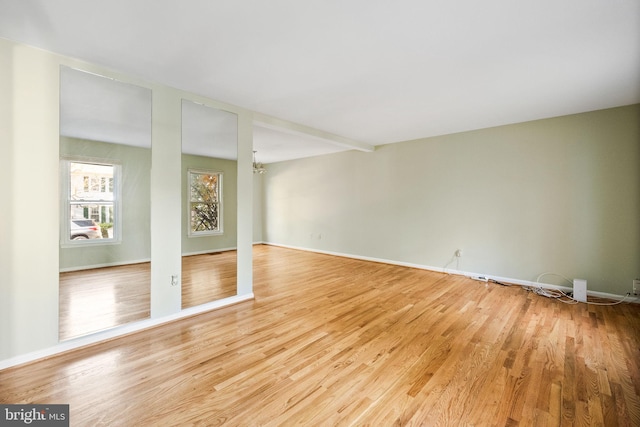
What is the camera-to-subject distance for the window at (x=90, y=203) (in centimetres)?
232

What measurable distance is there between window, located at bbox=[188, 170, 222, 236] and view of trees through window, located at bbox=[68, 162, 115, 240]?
0.74 m

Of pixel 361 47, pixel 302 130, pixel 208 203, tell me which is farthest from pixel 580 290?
pixel 208 203

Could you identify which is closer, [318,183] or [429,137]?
[429,137]

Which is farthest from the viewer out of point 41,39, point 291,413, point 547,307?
point 547,307

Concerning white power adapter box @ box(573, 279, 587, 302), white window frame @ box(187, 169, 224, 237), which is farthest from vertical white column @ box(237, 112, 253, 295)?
white power adapter box @ box(573, 279, 587, 302)

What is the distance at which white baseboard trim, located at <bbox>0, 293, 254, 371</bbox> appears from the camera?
206cm

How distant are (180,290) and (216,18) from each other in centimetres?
261

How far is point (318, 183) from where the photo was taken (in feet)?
22.7

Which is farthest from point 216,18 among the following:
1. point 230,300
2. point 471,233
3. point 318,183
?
point 318,183

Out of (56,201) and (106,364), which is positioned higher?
(56,201)

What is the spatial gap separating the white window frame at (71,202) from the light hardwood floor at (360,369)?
3.08ft

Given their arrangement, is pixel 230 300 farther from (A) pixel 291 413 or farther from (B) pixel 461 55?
(B) pixel 461 55

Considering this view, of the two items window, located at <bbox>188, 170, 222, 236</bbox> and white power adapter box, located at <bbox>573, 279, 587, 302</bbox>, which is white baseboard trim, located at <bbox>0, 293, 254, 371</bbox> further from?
white power adapter box, located at <bbox>573, 279, 587, 302</bbox>

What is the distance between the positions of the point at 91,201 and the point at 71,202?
145 millimetres
